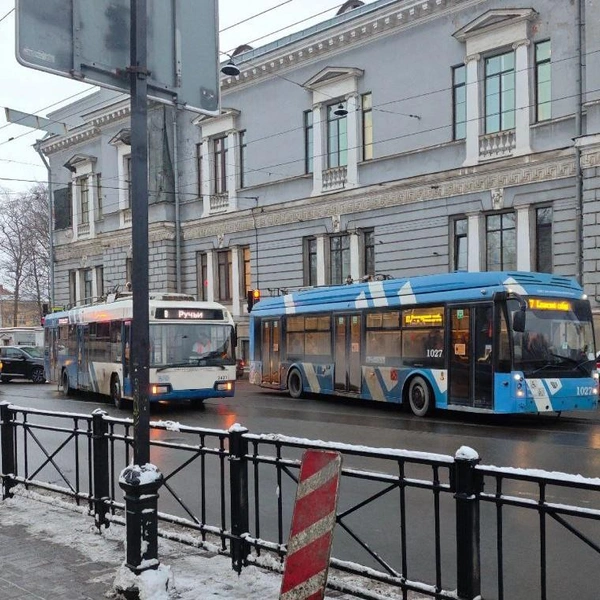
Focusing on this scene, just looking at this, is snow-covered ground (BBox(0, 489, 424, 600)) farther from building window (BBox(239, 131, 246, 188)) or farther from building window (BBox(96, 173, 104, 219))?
building window (BBox(96, 173, 104, 219))

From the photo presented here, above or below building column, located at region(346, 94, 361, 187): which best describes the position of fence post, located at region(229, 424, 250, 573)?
below

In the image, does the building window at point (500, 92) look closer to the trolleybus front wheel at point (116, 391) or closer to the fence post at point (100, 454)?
the trolleybus front wheel at point (116, 391)

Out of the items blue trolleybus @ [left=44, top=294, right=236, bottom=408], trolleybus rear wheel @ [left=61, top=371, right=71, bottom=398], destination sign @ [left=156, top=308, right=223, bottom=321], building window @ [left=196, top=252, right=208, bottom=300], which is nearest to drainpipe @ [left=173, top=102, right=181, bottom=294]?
building window @ [left=196, top=252, right=208, bottom=300]

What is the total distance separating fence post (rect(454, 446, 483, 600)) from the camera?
427 cm

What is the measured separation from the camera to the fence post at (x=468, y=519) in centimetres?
427

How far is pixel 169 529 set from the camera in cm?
728

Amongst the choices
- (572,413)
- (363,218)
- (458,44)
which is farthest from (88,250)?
(572,413)

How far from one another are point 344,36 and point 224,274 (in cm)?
1223

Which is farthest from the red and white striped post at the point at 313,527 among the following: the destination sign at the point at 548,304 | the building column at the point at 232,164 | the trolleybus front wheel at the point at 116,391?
the building column at the point at 232,164

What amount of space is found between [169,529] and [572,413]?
1267 centimetres

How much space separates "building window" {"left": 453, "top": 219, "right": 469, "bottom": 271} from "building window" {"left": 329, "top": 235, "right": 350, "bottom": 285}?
490 centimetres

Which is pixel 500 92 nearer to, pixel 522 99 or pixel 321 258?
pixel 522 99

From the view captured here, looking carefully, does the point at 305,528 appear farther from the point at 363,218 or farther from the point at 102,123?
the point at 102,123

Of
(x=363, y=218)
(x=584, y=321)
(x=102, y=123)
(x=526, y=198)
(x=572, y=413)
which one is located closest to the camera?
(x=584, y=321)
